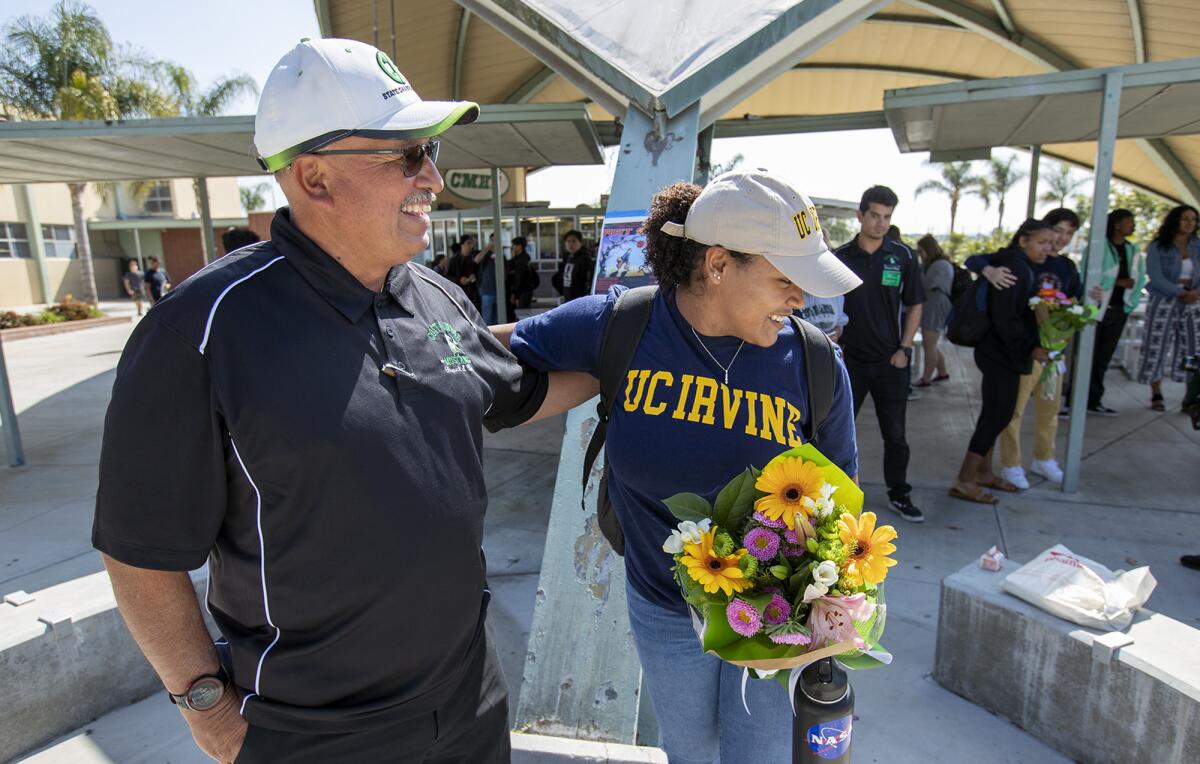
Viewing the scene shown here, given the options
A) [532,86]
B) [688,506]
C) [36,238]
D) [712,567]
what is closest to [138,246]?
[36,238]

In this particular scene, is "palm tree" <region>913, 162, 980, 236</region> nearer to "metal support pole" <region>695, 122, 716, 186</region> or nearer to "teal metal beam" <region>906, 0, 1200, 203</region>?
"teal metal beam" <region>906, 0, 1200, 203</region>

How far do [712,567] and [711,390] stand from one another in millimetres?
493

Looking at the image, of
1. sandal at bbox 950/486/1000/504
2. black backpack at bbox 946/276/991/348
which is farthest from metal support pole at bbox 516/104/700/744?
sandal at bbox 950/486/1000/504

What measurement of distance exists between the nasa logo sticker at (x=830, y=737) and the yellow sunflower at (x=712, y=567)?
0.34m

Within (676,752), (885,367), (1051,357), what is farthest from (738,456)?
(1051,357)

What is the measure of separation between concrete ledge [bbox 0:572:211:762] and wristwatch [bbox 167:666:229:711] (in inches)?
77.1

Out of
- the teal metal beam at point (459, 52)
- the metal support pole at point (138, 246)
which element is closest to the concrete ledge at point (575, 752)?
the teal metal beam at point (459, 52)

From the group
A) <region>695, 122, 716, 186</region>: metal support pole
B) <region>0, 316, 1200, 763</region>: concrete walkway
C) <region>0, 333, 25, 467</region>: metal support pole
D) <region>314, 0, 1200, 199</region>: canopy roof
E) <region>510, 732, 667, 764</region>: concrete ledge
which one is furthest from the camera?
<region>314, 0, 1200, 199</region>: canopy roof

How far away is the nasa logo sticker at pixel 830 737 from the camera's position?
4.94 ft

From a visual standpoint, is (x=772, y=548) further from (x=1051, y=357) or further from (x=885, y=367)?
(x=1051, y=357)

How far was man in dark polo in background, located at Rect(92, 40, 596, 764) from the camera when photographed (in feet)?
4.27

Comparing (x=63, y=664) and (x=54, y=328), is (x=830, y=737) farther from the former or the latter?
(x=54, y=328)

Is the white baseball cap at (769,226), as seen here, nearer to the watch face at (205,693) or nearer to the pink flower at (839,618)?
the pink flower at (839,618)

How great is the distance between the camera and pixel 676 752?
202 centimetres
